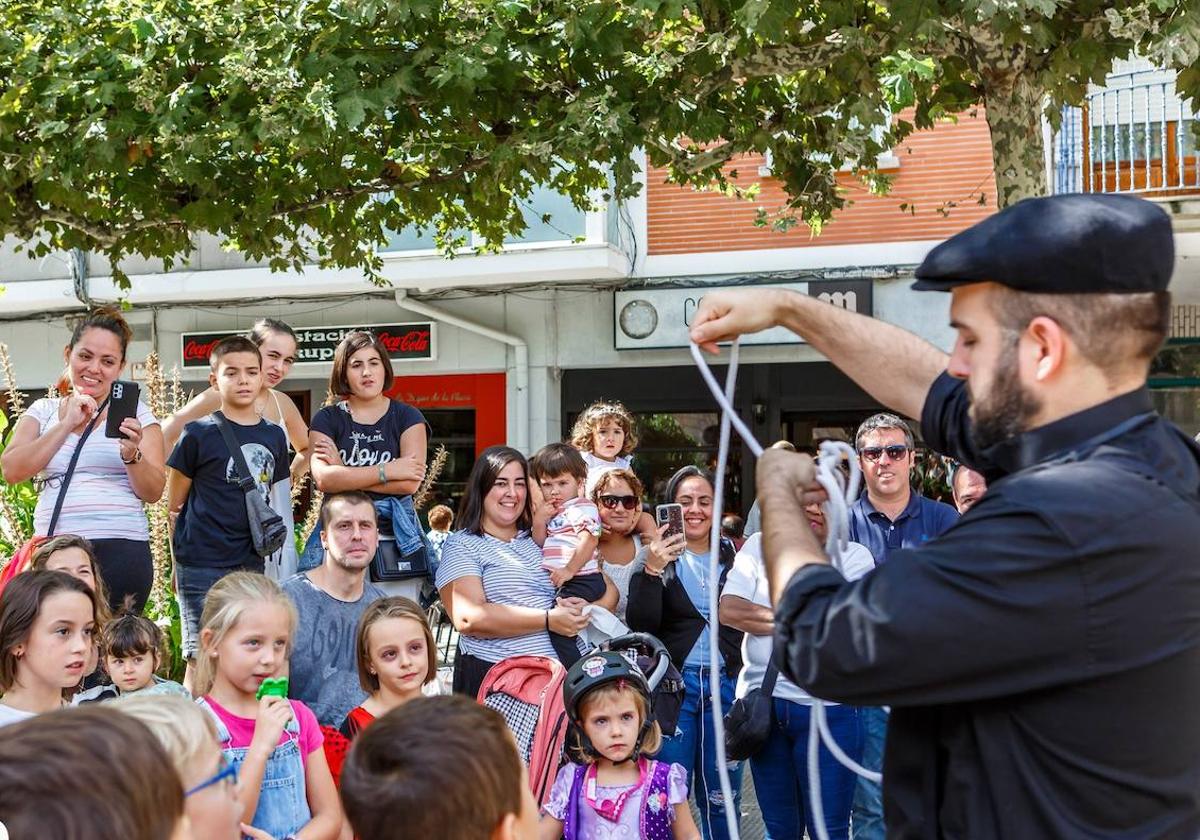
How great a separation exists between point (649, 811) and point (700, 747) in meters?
1.10

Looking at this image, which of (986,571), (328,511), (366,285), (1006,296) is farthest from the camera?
(366,285)

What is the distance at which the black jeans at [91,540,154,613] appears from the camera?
5625 mm

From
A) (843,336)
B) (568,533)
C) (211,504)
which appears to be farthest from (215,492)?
(843,336)

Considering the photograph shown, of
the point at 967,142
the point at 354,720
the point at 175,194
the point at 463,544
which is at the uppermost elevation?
the point at 967,142

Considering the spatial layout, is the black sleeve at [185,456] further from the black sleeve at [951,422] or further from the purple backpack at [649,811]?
the black sleeve at [951,422]

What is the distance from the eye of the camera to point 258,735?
12.6 ft

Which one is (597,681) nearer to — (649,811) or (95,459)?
(649,811)

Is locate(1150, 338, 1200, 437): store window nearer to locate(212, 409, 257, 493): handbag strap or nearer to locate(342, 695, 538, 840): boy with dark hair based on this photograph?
locate(212, 409, 257, 493): handbag strap

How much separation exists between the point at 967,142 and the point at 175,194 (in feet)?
28.8

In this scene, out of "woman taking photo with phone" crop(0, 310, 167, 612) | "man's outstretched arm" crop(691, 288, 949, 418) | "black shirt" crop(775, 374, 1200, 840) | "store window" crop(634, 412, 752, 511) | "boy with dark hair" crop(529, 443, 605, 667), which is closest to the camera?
"black shirt" crop(775, 374, 1200, 840)

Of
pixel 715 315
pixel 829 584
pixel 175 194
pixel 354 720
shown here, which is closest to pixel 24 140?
pixel 175 194

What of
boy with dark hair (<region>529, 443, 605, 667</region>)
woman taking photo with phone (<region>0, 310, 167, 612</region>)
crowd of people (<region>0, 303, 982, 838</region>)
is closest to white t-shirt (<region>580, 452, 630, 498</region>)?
crowd of people (<region>0, 303, 982, 838</region>)

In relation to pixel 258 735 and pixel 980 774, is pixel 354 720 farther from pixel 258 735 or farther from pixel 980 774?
pixel 980 774

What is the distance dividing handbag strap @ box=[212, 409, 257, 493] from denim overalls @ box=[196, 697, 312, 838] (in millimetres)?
1697
